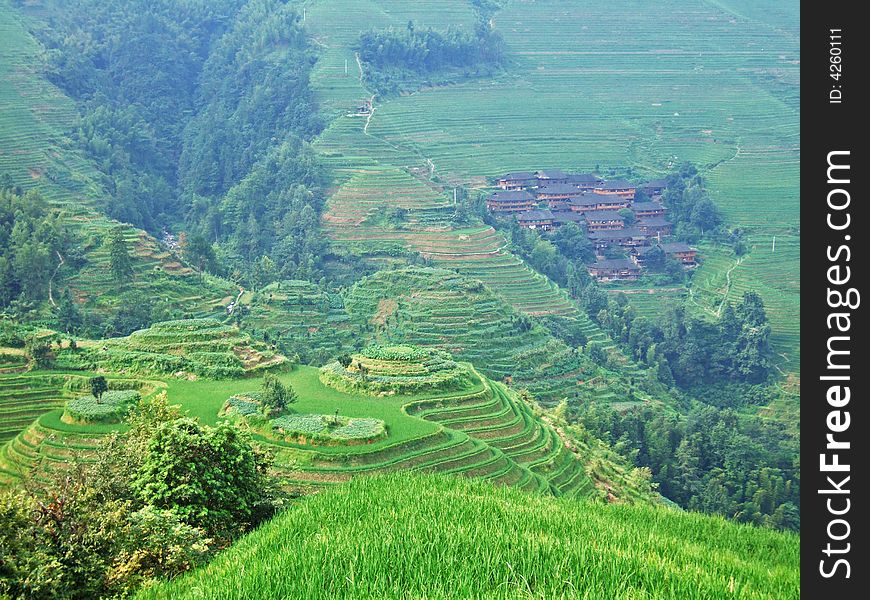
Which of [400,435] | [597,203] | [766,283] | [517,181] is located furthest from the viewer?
[517,181]

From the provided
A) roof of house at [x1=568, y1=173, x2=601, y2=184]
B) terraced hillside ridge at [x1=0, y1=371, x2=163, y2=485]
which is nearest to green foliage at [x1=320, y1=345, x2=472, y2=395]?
terraced hillside ridge at [x1=0, y1=371, x2=163, y2=485]

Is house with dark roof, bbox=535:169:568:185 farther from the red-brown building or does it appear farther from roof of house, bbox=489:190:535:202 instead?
roof of house, bbox=489:190:535:202

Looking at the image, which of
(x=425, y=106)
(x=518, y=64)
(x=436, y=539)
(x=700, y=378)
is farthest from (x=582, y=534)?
(x=518, y=64)

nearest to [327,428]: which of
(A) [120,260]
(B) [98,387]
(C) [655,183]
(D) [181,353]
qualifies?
(B) [98,387]

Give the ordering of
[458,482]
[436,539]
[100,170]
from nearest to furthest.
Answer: [436,539], [458,482], [100,170]

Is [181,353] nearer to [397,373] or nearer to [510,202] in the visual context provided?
[397,373]

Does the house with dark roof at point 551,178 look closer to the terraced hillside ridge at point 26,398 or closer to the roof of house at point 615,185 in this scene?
the roof of house at point 615,185
